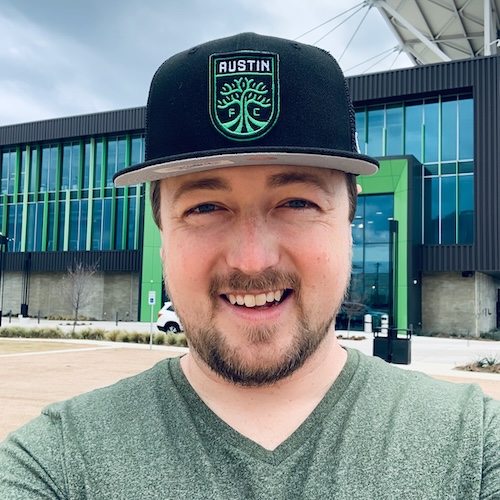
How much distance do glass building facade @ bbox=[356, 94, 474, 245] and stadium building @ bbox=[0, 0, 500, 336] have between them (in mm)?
59

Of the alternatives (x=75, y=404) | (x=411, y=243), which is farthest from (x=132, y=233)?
(x=75, y=404)

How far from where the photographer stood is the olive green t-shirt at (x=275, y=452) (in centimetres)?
140

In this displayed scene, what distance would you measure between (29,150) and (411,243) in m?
32.7

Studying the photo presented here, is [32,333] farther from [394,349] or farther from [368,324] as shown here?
[368,324]

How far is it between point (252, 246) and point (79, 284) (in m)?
39.0

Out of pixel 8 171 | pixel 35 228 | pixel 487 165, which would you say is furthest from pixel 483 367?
pixel 8 171

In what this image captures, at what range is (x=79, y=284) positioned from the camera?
38781 millimetres

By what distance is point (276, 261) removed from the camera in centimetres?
155

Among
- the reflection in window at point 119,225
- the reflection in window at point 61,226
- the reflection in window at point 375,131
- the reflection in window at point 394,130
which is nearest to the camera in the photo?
the reflection in window at point 394,130

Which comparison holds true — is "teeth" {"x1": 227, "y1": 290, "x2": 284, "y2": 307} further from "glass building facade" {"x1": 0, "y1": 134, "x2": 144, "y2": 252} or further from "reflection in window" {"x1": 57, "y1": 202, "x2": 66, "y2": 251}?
"reflection in window" {"x1": 57, "y1": 202, "x2": 66, "y2": 251}

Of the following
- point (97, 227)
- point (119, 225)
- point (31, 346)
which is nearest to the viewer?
point (31, 346)

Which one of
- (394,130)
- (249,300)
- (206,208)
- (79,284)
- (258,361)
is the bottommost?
(79,284)

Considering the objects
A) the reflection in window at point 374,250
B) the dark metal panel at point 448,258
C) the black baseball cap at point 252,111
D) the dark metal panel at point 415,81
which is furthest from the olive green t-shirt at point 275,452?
the dark metal panel at point 415,81

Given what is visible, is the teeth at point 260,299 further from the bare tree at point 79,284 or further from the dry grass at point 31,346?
the bare tree at point 79,284
